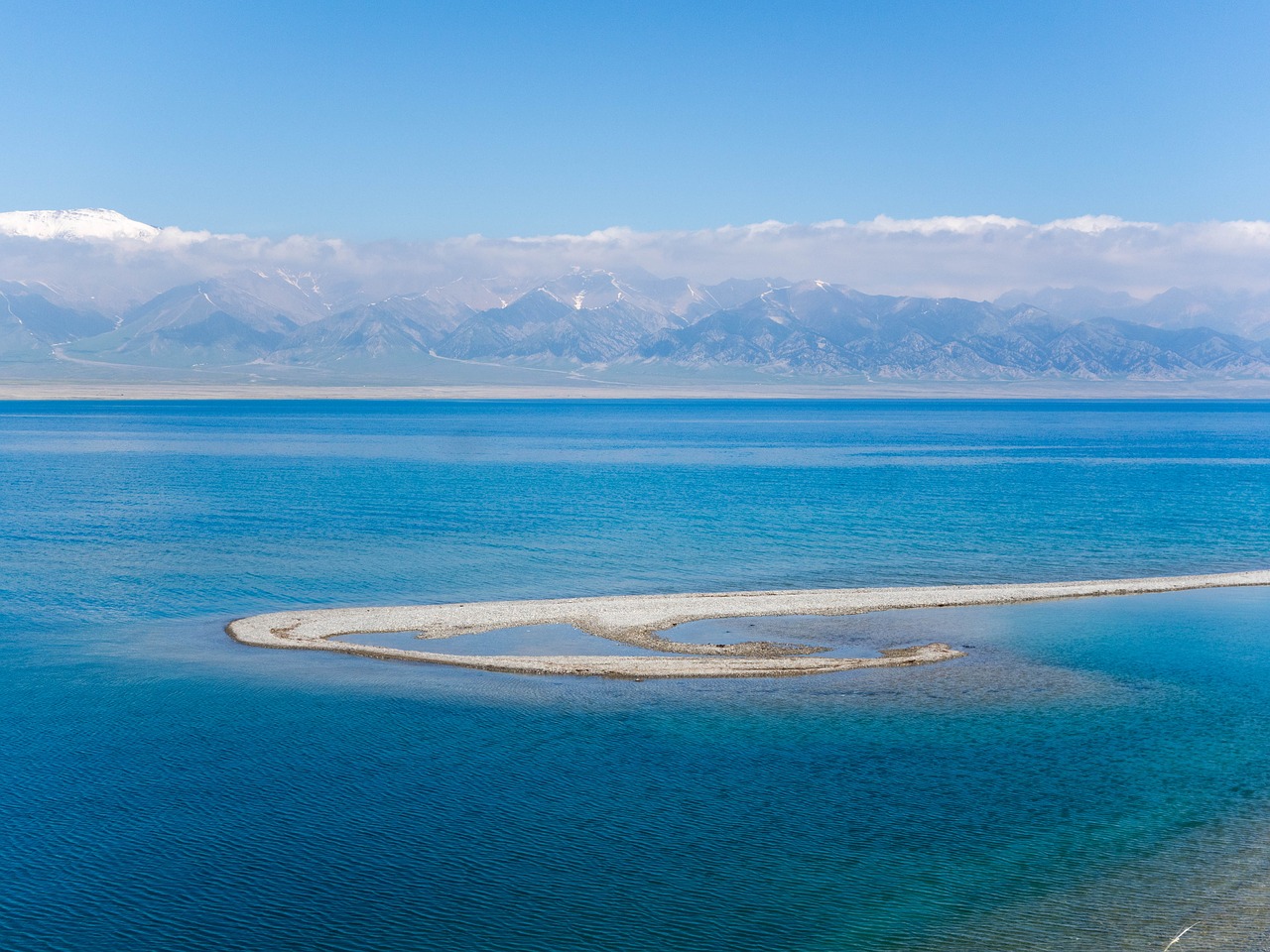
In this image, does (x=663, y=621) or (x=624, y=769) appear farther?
(x=663, y=621)

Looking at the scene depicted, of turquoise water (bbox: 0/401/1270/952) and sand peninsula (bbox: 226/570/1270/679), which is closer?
turquoise water (bbox: 0/401/1270/952)

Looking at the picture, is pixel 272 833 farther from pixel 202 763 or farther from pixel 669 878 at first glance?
pixel 669 878

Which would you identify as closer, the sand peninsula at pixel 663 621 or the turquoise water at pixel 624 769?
the turquoise water at pixel 624 769

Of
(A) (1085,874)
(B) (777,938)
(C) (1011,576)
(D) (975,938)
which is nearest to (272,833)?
(B) (777,938)
